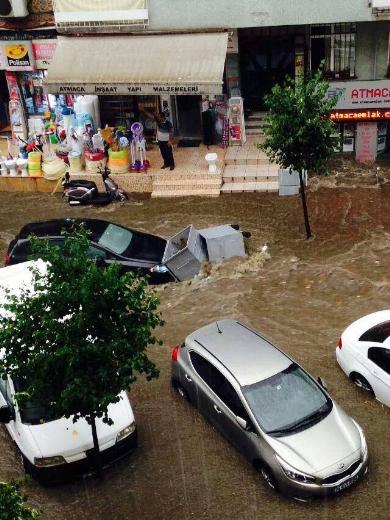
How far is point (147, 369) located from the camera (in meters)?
9.14

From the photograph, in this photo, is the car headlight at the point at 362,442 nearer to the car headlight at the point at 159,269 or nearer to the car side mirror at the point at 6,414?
the car side mirror at the point at 6,414

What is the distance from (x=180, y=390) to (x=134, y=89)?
1057 centimetres

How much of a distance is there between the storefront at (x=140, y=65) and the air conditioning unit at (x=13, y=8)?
138 centimetres

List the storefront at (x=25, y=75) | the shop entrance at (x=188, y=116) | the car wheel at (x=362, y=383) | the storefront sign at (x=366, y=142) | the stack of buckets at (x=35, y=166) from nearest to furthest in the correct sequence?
the car wheel at (x=362, y=383)
the storefront sign at (x=366, y=142)
the stack of buckets at (x=35, y=166)
the storefront at (x=25, y=75)
the shop entrance at (x=188, y=116)

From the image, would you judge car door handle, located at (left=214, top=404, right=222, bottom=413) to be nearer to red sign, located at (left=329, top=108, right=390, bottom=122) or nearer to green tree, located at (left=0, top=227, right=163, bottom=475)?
green tree, located at (left=0, top=227, right=163, bottom=475)

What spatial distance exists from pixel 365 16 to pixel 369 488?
525 inches

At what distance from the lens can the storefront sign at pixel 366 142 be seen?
2111cm

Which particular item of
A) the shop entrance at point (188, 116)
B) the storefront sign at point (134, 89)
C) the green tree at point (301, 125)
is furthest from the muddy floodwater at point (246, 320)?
the shop entrance at point (188, 116)

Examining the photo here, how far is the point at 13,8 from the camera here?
67.3 ft

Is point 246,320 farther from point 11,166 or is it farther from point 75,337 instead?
point 11,166

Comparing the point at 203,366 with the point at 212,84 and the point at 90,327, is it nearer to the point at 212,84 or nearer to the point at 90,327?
the point at 90,327

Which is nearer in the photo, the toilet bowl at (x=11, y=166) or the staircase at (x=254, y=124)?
the toilet bowl at (x=11, y=166)

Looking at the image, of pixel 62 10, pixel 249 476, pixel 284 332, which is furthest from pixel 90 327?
pixel 62 10

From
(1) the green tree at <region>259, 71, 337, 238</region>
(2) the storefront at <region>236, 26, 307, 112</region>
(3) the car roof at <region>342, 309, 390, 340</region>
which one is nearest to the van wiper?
(3) the car roof at <region>342, 309, 390, 340</region>
